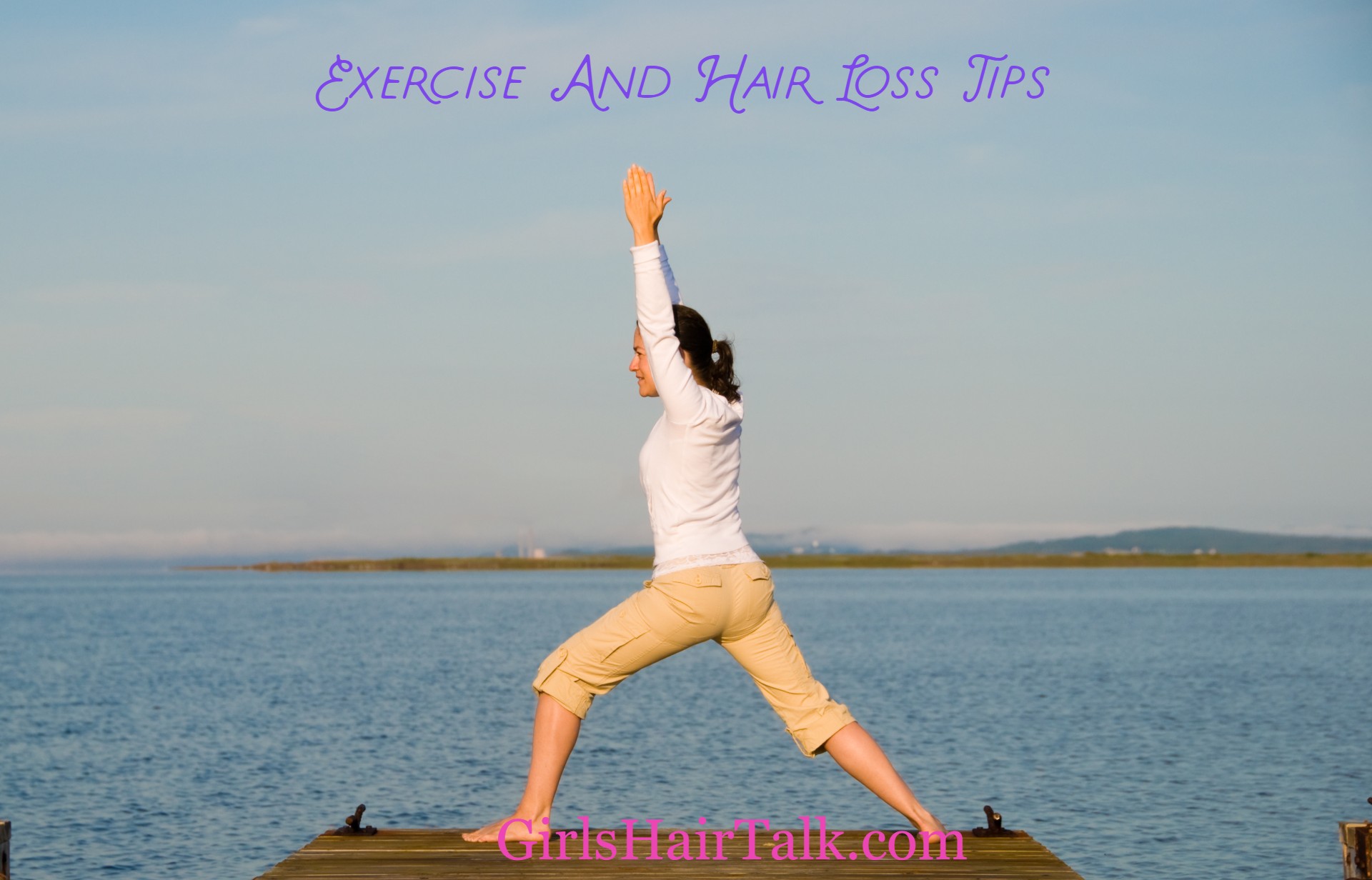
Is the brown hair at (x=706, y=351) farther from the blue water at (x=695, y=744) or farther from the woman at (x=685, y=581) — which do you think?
the blue water at (x=695, y=744)

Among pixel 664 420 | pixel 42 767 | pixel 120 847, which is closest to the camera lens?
pixel 664 420

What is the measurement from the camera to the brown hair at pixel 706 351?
242 inches

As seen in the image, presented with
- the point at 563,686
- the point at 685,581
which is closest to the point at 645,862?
the point at 563,686

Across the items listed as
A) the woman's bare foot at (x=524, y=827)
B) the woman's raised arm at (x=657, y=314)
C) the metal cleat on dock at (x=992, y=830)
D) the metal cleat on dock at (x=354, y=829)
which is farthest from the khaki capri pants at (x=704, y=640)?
the metal cleat on dock at (x=354, y=829)

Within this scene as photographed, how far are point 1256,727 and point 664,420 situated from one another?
2273cm

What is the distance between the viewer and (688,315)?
20.2ft

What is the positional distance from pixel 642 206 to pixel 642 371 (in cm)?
71

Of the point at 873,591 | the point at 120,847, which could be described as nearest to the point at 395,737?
the point at 120,847

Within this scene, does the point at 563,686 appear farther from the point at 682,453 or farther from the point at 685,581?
the point at 682,453

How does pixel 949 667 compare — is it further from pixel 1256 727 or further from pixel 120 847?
pixel 120 847

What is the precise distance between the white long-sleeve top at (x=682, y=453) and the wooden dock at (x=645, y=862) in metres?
1.36

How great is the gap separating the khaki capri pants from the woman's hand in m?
1.42

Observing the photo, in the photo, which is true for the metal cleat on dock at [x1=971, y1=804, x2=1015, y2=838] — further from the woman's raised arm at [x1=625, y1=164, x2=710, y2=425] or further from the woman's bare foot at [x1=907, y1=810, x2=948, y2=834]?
the woman's raised arm at [x1=625, y1=164, x2=710, y2=425]

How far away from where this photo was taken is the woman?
5957 millimetres
